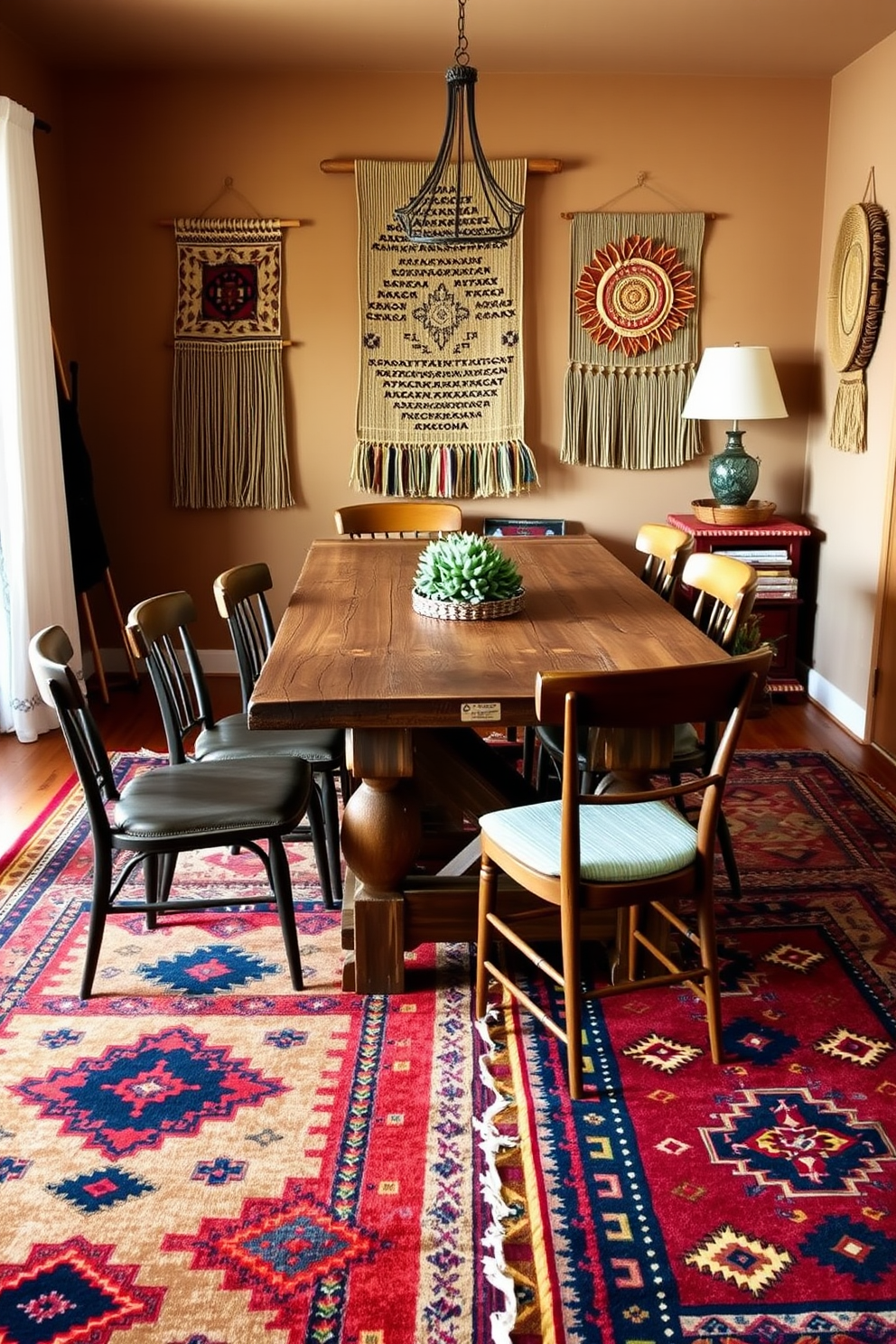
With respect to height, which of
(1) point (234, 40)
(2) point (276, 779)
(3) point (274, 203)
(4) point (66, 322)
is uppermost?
(1) point (234, 40)

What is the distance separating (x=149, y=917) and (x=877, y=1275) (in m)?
1.88

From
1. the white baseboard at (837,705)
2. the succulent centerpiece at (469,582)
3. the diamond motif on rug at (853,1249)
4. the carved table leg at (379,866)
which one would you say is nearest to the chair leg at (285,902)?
the carved table leg at (379,866)

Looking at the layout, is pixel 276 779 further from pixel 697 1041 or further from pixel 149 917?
pixel 697 1041

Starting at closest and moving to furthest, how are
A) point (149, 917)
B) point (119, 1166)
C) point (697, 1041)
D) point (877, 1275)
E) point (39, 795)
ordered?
point (877, 1275) < point (119, 1166) < point (697, 1041) < point (149, 917) < point (39, 795)

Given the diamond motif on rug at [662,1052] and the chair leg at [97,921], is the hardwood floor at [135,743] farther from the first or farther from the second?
the diamond motif on rug at [662,1052]

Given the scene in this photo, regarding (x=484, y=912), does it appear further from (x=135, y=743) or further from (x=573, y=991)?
(x=135, y=743)

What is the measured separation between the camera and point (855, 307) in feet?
15.3

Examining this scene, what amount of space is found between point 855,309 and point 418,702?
3.14 meters

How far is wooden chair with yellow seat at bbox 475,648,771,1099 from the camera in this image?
2143 millimetres

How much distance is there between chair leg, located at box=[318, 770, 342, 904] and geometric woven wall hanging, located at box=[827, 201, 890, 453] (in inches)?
102

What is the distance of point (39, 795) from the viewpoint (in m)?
4.01

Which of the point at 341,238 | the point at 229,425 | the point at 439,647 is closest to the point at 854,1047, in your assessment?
the point at 439,647

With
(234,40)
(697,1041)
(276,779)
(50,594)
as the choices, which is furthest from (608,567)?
(234,40)

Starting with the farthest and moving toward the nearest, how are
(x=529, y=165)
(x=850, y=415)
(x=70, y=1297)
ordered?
1. (x=529, y=165)
2. (x=850, y=415)
3. (x=70, y=1297)
